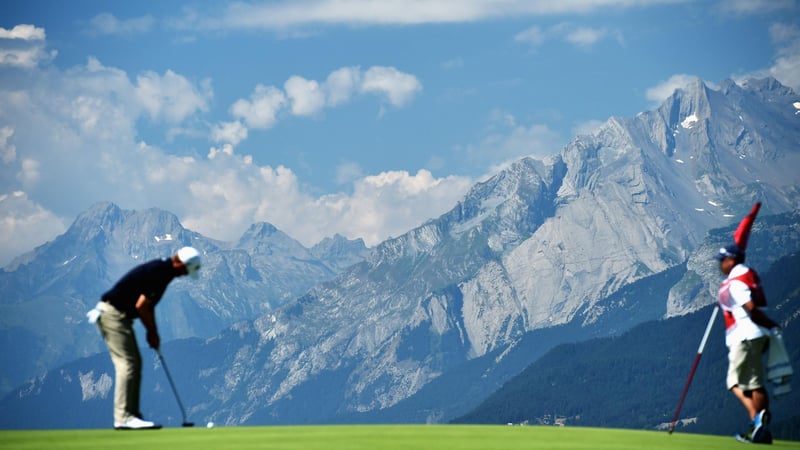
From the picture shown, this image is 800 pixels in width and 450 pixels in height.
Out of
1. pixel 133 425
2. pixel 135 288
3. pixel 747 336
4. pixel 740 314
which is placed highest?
pixel 135 288

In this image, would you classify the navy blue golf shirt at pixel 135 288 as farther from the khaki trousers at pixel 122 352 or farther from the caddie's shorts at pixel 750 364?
the caddie's shorts at pixel 750 364

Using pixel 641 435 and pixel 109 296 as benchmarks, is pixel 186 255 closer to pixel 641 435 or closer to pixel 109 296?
pixel 109 296

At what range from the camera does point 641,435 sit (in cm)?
3164

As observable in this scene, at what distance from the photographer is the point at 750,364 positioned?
97.7ft

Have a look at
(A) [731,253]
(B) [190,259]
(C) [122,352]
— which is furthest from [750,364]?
(C) [122,352]

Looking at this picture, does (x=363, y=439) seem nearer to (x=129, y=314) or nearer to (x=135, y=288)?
(x=129, y=314)

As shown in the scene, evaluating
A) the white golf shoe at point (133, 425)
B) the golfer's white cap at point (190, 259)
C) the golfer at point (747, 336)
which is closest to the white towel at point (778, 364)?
the golfer at point (747, 336)

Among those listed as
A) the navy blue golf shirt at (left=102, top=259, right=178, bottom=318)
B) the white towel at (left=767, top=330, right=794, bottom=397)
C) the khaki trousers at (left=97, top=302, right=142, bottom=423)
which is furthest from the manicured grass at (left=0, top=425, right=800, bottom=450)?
the navy blue golf shirt at (left=102, top=259, right=178, bottom=318)

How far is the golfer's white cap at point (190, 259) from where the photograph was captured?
30.3 m

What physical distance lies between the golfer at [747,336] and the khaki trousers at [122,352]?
1479 cm

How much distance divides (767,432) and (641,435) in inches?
149

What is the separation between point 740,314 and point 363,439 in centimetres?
986

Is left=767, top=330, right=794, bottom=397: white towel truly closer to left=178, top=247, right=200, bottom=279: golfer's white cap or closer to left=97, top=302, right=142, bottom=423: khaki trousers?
left=178, top=247, right=200, bottom=279: golfer's white cap

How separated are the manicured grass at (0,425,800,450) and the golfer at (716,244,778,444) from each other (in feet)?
4.18
